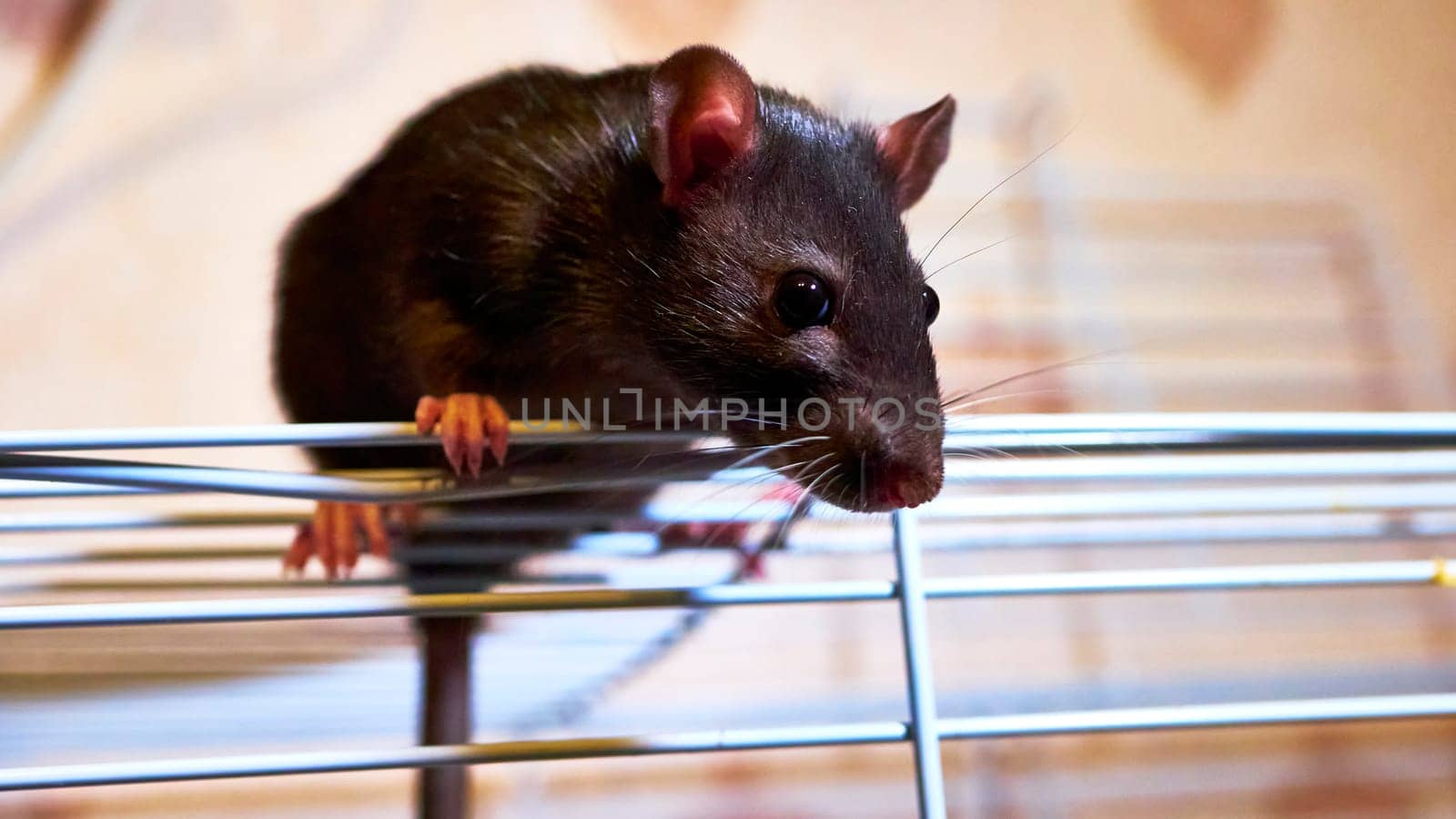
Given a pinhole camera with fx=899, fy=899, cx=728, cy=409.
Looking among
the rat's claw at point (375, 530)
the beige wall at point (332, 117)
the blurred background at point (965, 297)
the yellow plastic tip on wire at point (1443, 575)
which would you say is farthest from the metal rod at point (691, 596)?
the beige wall at point (332, 117)

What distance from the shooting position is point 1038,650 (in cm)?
115

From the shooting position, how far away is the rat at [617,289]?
49 centimetres

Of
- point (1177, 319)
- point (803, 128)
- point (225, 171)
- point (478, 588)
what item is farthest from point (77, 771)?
point (1177, 319)

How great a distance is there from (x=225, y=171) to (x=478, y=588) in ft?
2.74

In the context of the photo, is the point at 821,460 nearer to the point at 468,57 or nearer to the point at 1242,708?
the point at 1242,708

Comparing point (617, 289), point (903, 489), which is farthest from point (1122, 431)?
point (617, 289)

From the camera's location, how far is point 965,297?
117cm

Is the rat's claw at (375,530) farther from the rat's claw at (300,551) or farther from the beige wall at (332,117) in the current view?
the beige wall at (332,117)

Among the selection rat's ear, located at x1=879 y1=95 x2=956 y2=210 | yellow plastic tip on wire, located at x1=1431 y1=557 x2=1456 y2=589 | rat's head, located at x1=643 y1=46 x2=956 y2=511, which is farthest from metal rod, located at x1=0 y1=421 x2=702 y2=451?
yellow plastic tip on wire, located at x1=1431 y1=557 x2=1456 y2=589

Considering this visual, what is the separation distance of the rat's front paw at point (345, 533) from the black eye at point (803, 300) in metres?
0.35

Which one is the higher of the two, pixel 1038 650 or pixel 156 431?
pixel 156 431

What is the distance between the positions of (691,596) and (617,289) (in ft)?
0.76

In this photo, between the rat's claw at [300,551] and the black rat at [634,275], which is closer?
the black rat at [634,275]

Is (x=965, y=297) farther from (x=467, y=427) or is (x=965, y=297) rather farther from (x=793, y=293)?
(x=467, y=427)
